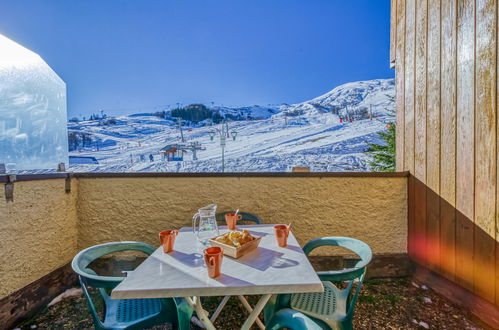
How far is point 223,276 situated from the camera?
0.98 meters

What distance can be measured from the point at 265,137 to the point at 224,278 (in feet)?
10.0

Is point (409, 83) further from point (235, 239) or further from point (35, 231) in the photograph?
point (35, 231)

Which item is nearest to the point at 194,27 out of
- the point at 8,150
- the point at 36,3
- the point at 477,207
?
the point at 36,3

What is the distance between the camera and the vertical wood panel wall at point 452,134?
166cm

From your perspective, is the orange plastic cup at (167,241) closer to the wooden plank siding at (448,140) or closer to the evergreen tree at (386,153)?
the wooden plank siding at (448,140)

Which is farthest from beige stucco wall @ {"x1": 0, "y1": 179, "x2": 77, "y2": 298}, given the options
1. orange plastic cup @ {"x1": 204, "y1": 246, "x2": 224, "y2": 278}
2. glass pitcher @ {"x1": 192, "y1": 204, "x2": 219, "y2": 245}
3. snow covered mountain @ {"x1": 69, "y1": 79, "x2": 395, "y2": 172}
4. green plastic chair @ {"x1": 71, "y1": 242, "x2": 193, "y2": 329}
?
orange plastic cup @ {"x1": 204, "y1": 246, "x2": 224, "y2": 278}

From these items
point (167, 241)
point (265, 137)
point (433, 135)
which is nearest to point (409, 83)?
point (433, 135)

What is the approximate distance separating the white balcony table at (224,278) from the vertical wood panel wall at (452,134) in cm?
151

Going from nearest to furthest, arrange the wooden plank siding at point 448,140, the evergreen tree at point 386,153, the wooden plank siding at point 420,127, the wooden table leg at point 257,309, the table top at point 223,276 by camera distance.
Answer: the table top at point 223,276
the wooden table leg at point 257,309
the wooden plank siding at point 448,140
the wooden plank siding at point 420,127
the evergreen tree at point 386,153

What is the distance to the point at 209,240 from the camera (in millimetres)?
1298

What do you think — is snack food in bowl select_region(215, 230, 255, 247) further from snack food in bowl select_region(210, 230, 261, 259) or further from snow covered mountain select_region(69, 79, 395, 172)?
snow covered mountain select_region(69, 79, 395, 172)

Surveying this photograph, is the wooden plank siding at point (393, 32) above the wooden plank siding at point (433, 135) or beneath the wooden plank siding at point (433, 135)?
above

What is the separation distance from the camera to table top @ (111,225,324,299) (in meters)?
0.89

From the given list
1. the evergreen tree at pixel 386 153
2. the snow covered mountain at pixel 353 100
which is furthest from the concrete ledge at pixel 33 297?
the evergreen tree at pixel 386 153
